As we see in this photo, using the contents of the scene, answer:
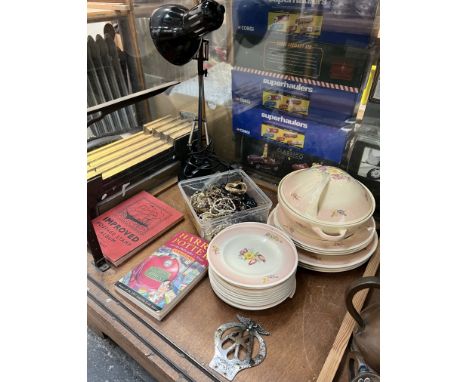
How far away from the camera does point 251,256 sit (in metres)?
0.72

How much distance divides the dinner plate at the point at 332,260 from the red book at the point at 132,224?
39cm

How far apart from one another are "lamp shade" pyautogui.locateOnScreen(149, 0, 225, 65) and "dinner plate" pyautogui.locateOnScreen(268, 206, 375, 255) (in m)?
0.56

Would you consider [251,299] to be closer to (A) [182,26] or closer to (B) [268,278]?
(B) [268,278]

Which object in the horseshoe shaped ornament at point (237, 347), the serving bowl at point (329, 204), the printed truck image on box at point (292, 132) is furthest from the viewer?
the printed truck image on box at point (292, 132)

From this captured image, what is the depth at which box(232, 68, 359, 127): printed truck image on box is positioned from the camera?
0.88 m

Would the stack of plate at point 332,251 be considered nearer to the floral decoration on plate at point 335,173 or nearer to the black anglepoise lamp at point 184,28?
the floral decoration on plate at point 335,173

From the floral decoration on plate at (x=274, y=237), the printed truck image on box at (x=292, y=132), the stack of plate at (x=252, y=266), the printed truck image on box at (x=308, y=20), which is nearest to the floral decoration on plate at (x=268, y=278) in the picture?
the stack of plate at (x=252, y=266)

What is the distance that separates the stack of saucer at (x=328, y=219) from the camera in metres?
0.71

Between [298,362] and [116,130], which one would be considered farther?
[116,130]

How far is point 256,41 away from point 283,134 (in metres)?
0.30

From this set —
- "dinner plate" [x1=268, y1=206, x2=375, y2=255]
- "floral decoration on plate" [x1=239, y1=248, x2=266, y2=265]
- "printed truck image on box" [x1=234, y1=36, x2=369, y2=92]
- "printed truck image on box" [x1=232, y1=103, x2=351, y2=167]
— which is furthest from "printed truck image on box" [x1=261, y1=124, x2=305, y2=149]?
"floral decoration on plate" [x1=239, y1=248, x2=266, y2=265]
